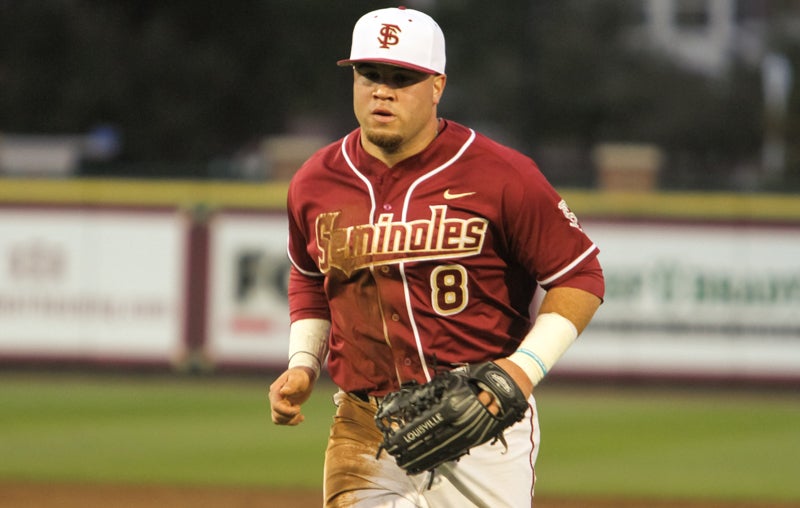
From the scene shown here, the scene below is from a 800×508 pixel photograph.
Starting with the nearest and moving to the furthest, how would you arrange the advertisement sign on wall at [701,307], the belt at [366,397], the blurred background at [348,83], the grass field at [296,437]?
1. the belt at [366,397]
2. the grass field at [296,437]
3. the advertisement sign on wall at [701,307]
4. the blurred background at [348,83]

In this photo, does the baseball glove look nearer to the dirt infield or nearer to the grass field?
the dirt infield

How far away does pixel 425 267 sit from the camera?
3982 millimetres

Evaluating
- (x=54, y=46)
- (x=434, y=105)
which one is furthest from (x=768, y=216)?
(x=54, y=46)

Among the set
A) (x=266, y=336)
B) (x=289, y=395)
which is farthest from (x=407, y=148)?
(x=266, y=336)

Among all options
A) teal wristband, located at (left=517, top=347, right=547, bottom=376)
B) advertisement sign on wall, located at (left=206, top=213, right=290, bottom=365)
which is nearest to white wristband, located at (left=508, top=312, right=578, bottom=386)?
teal wristband, located at (left=517, top=347, right=547, bottom=376)

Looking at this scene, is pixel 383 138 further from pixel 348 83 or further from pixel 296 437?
pixel 348 83

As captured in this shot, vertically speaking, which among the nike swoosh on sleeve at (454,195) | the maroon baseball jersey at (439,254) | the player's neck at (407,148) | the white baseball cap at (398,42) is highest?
the white baseball cap at (398,42)

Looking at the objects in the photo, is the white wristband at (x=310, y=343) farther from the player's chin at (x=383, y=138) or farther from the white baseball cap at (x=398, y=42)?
the white baseball cap at (x=398, y=42)

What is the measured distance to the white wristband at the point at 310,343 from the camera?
14.3 feet

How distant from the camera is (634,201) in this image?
13.3 m

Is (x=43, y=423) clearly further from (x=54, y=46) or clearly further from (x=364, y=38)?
(x=54, y=46)

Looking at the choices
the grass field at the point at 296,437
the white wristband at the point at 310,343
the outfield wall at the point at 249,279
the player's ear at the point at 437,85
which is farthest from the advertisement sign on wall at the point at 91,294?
the player's ear at the point at 437,85

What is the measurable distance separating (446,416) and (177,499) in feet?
17.2

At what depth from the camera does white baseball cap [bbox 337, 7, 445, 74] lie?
3.88m
